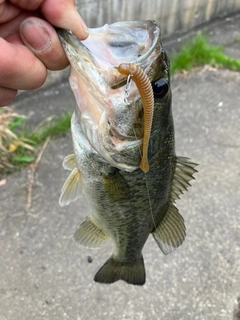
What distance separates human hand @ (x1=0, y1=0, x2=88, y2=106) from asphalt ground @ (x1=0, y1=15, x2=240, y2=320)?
1463 mm

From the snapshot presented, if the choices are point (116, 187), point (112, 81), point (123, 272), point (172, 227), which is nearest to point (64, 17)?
point (112, 81)

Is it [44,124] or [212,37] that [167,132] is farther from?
[212,37]

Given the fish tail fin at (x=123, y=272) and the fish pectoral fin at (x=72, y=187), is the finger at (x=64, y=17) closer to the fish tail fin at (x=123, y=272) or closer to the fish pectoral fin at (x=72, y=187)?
the fish pectoral fin at (x=72, y=187)

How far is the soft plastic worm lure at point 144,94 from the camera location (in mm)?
1025

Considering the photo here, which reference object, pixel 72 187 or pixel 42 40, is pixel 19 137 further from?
pixel 42 40

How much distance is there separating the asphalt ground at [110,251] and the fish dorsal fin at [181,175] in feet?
3.35

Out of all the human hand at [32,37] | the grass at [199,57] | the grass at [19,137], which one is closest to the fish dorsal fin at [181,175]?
the human hand at [32,37]

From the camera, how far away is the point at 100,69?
119 centimetres

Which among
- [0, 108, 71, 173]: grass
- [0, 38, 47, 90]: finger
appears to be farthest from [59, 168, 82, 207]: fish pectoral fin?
[0, 108, 71, 173]: grass

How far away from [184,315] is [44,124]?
1.81 metres

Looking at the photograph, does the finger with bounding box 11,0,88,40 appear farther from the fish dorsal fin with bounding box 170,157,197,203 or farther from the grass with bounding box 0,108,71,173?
the grass with bounding box 0,108,71,173

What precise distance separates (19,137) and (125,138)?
1985 millimetres

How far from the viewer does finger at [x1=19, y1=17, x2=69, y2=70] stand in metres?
1.17

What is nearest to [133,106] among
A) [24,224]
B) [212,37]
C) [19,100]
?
[24,224]
